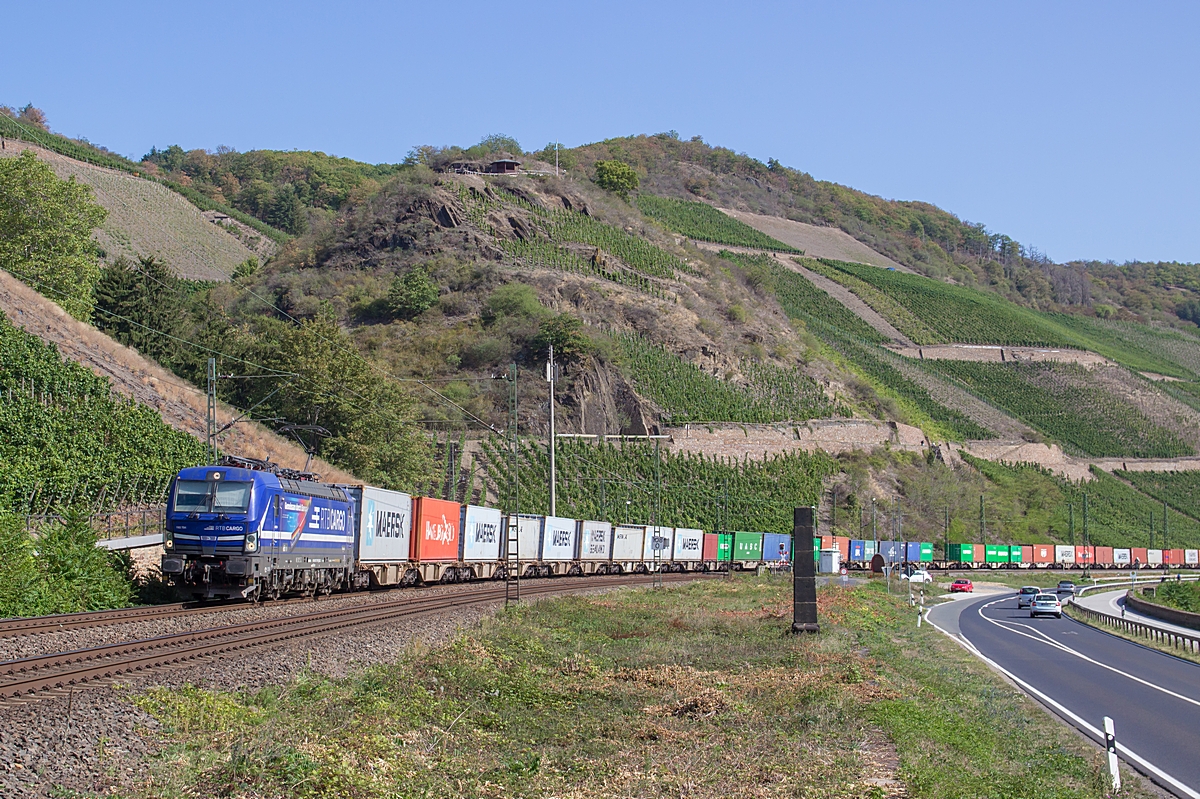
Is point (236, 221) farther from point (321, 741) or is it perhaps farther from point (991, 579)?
point (321, 741)

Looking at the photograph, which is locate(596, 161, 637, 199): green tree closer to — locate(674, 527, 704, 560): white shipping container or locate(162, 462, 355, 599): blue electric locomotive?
locate(674, 527, 704, 560): white shipping container

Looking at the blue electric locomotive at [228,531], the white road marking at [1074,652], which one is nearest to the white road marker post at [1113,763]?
the white road marking at [1074,652]

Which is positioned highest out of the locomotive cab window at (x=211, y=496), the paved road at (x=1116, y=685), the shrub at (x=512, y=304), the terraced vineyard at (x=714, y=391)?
the shrub at (x=512, y=304)

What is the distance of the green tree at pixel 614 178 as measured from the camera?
178m

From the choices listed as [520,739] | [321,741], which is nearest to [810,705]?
[520,739]

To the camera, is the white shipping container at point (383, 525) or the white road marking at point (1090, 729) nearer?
the white road marking at point (1090, 729)

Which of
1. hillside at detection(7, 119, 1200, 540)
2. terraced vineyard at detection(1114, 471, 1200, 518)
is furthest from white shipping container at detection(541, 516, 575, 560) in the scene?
terraced vineyard at detection(1114, 471, 1200, 518)

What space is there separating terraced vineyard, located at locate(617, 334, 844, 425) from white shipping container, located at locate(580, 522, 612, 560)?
39842 mm

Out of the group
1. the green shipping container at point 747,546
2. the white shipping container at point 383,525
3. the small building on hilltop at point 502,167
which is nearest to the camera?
the white shipping container at point 383,525

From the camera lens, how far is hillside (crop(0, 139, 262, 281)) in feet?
459

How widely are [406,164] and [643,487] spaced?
323 ft

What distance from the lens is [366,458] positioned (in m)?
65.3

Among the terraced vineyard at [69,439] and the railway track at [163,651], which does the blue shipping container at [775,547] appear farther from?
the railway track at [163,651]

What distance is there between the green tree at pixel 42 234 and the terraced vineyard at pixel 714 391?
51697 mm
